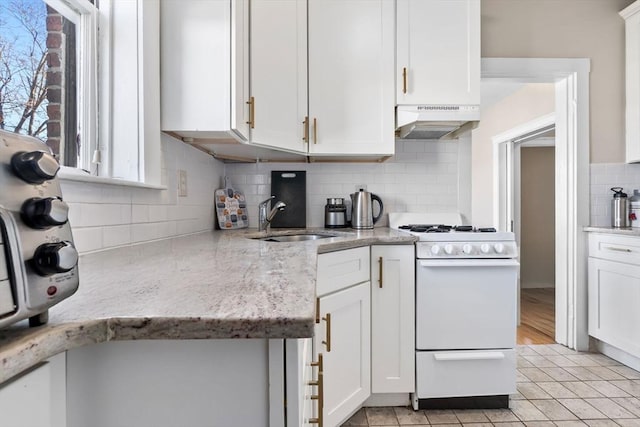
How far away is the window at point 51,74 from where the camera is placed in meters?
0.99

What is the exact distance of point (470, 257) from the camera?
5.98 ft

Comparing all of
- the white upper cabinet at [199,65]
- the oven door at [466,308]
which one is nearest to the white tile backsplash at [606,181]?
the oven door at [466,308]

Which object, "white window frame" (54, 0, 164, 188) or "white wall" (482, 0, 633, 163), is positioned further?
"white wall" (482, 0, 633, 163)

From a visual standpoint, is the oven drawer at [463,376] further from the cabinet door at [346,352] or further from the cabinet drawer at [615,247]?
the cabinet drawer at [615,247]

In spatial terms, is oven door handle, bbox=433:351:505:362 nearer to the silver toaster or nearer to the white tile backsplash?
the white tile backsplash

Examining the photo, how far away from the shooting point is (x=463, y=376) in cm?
183

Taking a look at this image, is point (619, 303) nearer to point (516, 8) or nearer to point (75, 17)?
point (516, 8)

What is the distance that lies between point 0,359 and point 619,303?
9.71 ft

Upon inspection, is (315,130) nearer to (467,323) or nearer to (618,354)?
(467,323)

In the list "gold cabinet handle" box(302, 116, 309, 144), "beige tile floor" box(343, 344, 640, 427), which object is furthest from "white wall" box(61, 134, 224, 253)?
"beige tile floor" box(343, 344, 640, 427)

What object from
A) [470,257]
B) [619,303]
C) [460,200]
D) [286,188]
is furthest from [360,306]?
[619,303]

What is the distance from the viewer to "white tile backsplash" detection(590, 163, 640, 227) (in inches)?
101

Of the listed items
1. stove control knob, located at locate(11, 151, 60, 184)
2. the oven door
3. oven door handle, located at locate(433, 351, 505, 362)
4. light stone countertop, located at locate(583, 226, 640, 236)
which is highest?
stove control knob, located at locate(11, 151, 60, 184)

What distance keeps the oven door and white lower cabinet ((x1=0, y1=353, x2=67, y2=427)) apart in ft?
5.26
